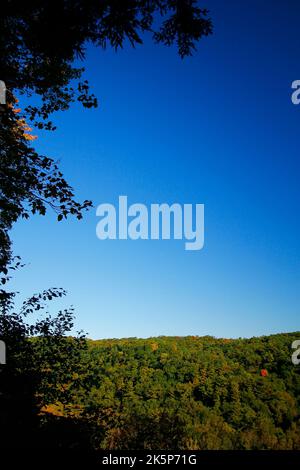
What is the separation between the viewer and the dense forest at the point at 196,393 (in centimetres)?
1462

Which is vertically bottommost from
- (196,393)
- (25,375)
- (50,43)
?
(196,393)

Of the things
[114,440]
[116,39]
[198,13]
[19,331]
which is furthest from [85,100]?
[114,440]

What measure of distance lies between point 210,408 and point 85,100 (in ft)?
69.3

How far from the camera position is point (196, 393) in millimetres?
22266

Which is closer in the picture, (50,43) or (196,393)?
(50,43)

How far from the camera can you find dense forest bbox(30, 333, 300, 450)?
575 inches

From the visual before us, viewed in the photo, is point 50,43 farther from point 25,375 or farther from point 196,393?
point 196,393
